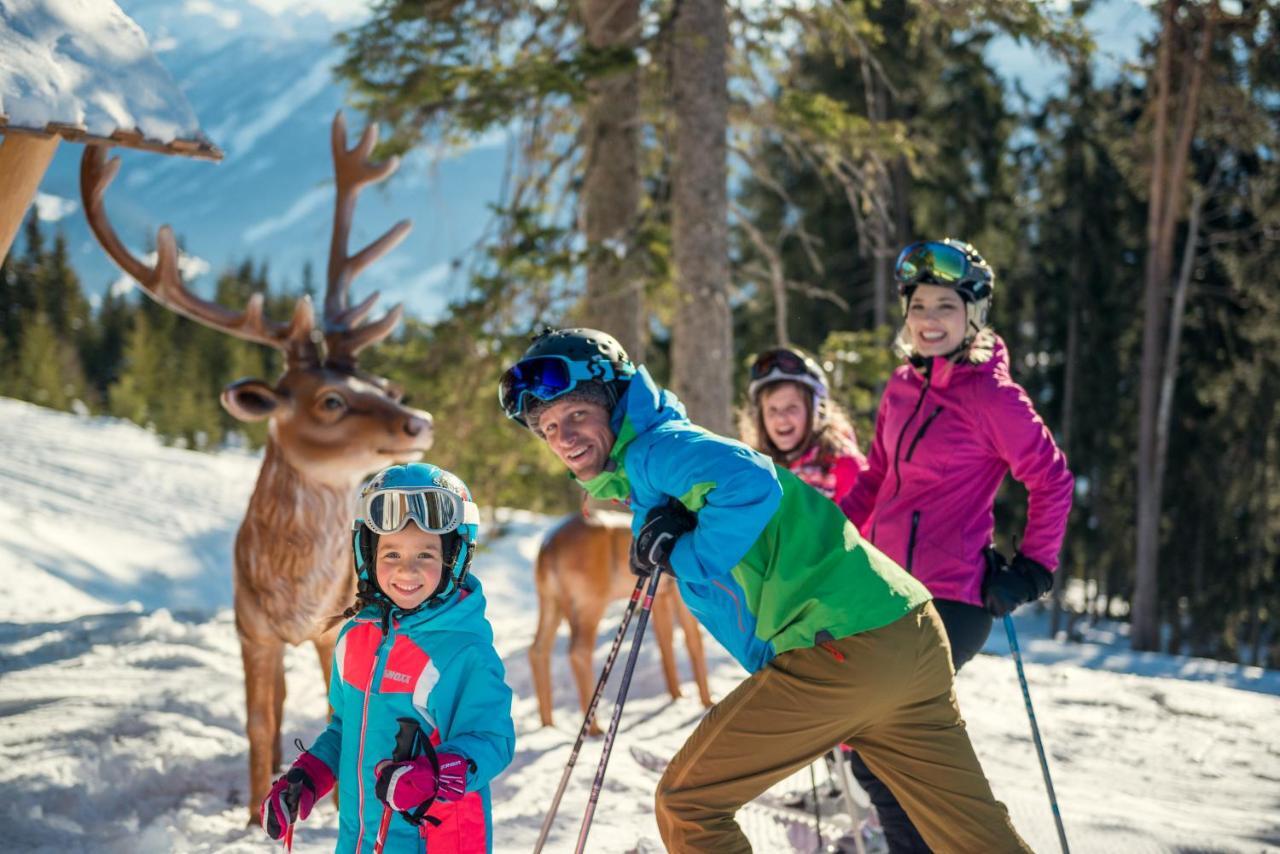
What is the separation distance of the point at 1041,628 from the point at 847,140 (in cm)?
1921

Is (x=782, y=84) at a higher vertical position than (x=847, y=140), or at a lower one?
higher

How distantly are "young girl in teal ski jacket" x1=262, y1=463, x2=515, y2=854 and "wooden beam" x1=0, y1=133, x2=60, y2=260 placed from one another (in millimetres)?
1929

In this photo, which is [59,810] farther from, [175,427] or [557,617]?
[175,427]

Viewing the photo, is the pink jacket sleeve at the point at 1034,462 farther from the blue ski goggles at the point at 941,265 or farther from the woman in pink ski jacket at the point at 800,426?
the woman in pink ski jacket at the point at 800,426

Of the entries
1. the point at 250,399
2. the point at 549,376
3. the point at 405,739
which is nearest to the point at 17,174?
the point at 250,399

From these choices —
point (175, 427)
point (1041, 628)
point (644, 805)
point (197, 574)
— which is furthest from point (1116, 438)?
point (175, 427)

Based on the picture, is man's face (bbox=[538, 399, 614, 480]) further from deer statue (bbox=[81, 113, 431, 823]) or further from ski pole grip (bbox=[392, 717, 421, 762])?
deer statue (bbox=[81, 113, 431, 823])

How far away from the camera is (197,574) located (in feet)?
38.3

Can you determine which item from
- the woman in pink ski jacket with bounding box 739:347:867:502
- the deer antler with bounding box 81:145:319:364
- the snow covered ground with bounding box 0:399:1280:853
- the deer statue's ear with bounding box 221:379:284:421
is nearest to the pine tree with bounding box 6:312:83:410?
the snow covered ground with bounding box 0:399:1280:853

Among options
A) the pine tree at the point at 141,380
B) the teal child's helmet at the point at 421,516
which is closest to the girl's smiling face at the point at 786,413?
the teal child's helmet at the point at 421,516

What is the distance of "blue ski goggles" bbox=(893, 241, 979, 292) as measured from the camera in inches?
142

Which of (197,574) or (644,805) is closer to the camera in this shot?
(644,805)

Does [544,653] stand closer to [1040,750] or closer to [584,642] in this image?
[584,642]

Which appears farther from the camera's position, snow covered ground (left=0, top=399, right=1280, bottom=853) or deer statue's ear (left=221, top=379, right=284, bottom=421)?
deer statue's ear (left=221, top=379, right=284, bottom=421)
